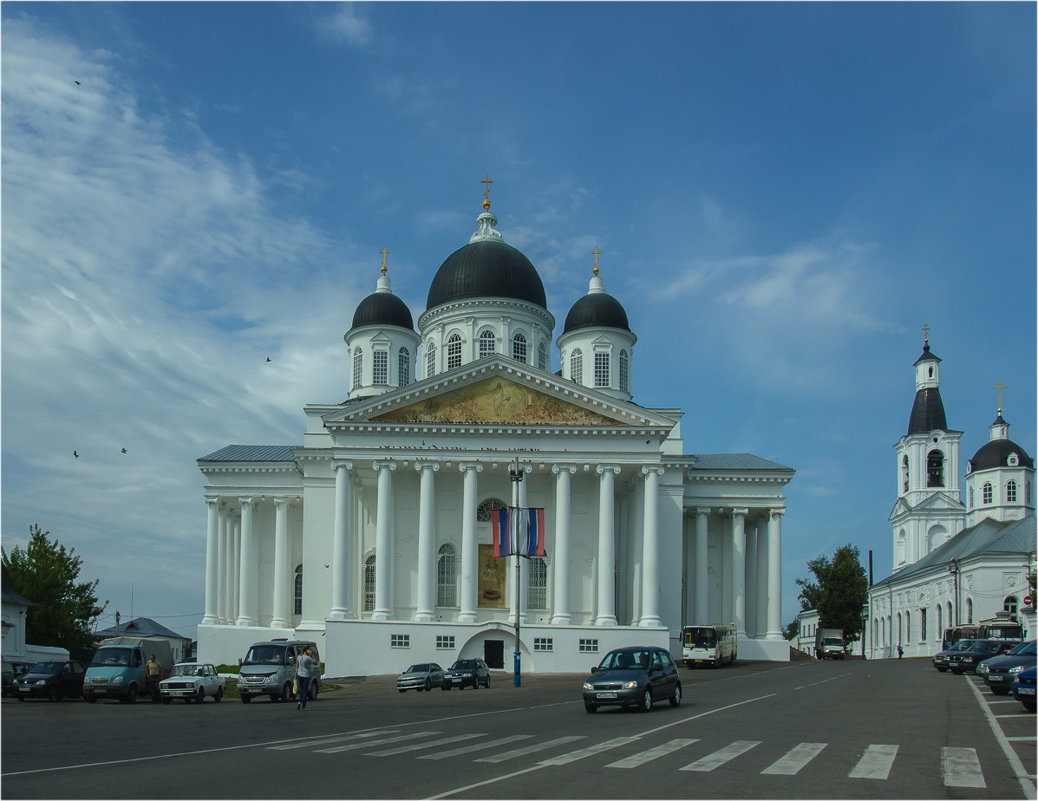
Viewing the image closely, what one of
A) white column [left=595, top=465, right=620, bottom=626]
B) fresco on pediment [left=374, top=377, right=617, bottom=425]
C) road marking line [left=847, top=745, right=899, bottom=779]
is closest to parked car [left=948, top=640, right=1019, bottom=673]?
white column [left=595, top=465, right=620, bottom=626]

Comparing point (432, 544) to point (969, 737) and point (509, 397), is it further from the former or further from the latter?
point (969, 737)

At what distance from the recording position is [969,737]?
63.1 ft

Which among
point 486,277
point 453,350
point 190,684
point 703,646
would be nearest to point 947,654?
point 703,646

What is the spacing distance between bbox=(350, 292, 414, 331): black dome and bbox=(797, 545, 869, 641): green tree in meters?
55.4

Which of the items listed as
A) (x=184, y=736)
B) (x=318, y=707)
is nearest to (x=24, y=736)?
(x=184, y=736)

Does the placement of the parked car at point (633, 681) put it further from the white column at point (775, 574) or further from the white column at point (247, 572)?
the white column at point (247, 572)

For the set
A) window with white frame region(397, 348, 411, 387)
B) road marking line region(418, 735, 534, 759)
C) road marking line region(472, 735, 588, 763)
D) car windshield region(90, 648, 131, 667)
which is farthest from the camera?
window with white frame region(397, 348, 411, 387)

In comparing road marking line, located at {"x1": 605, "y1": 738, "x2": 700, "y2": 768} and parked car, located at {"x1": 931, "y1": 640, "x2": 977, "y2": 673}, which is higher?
road marking line, located at {"x1": 605, "y1": 738, "x2": 700, "y2": 768}

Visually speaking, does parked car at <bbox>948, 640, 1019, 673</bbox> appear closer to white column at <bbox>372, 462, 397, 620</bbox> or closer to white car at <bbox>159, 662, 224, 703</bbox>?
white column at <bbox>372, 462, 397, 620</bbox>

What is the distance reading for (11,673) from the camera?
3894 cm

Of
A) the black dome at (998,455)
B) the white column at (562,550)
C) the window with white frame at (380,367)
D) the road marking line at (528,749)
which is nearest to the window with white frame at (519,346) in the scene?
the window with white frame at (380,367)

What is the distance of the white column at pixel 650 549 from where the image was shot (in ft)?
175

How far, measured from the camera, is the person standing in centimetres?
2880

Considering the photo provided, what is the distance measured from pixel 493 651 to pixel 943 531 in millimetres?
89318
